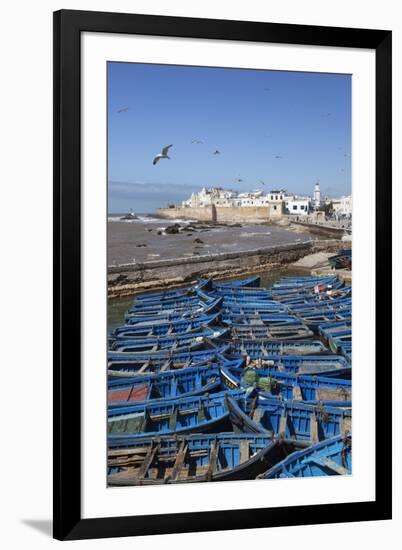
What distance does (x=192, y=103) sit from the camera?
3.62 meters

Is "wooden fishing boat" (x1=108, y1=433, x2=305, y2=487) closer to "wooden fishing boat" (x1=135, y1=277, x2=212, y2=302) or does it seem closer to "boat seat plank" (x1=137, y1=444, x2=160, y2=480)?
"boat seat plank" (x1=137, y1=444, x2=160, y2=480)

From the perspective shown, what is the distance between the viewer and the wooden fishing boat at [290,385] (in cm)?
363

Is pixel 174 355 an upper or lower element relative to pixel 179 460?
upper

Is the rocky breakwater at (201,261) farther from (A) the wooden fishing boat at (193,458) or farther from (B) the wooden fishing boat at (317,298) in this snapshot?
(A) the wooden fishing boat at (193,458)

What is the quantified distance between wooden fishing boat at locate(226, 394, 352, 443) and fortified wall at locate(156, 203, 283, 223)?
2.47ft

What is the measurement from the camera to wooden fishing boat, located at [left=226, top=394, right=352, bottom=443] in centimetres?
361

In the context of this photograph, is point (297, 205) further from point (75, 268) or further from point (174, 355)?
point (75, 268)

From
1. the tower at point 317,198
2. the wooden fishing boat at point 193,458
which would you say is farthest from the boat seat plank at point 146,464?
the tower at point 317,198

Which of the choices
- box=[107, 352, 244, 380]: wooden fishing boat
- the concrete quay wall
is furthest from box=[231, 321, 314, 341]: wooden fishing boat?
the concrete quay wall

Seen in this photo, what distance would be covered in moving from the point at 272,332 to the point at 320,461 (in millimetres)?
594

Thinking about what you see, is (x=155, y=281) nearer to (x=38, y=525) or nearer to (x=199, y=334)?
(x=199, y=334)

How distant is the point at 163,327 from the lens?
11.7 feet

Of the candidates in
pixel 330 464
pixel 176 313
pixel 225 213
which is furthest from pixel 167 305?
pixel 330 464

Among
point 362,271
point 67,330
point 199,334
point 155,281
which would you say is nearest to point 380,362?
point 362,271
